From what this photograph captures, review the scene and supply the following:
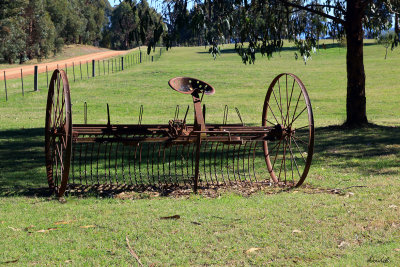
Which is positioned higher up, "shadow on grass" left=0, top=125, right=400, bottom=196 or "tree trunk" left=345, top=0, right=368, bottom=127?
"tree trunk" left=345, top=0, right=368, bottom=127

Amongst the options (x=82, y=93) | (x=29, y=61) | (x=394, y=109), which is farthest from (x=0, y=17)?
(x=394, y=109)

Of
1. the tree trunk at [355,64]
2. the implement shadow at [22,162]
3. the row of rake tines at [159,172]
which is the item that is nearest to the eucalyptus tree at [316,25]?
the tree trunk at [355,64]

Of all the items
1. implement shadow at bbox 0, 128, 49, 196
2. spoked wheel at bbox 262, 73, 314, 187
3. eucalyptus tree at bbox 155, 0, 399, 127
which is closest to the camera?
spoked wheel at bbox 262, 73, 314, 187

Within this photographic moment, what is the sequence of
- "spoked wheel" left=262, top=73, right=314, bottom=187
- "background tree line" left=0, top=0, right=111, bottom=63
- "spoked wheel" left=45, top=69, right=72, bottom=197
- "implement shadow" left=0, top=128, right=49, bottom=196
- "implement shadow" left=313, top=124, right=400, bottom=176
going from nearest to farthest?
1. "spoked wheel" left=45, top=69, right=72, bottom=197
2. "spoked wheel" left=262, top=73, right=314, bottom=187
3. "implement shadow" left=0, top=128, right=49, bottom=196
4. "implement shadow" left=313, top=124, right=400, bottom=176
5. "background tree line" left=0, top=0, right=111, bottom=63

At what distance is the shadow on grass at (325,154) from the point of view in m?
8.55

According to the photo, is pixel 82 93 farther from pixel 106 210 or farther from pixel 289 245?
pixel 289 245

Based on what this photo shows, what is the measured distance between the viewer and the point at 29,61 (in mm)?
59438

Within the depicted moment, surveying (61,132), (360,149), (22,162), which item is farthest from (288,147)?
(22,162)

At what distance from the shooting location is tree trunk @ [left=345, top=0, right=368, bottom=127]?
13320 mm

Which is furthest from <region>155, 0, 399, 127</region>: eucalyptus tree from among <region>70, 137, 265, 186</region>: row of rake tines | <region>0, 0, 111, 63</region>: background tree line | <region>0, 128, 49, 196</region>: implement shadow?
<region>0, 0, 111, 63</region>: background tree line

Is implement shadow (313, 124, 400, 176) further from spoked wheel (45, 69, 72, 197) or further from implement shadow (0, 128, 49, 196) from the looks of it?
implement shadow (0, 128, 49, 196)

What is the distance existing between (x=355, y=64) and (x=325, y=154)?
12.6 ft

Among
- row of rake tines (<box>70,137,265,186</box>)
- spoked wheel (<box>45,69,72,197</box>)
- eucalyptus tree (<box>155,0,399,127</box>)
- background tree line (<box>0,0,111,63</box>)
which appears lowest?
row of rake tines (<box>70,137,265,186</box>)

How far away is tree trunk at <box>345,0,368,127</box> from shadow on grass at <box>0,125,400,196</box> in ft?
1.49
